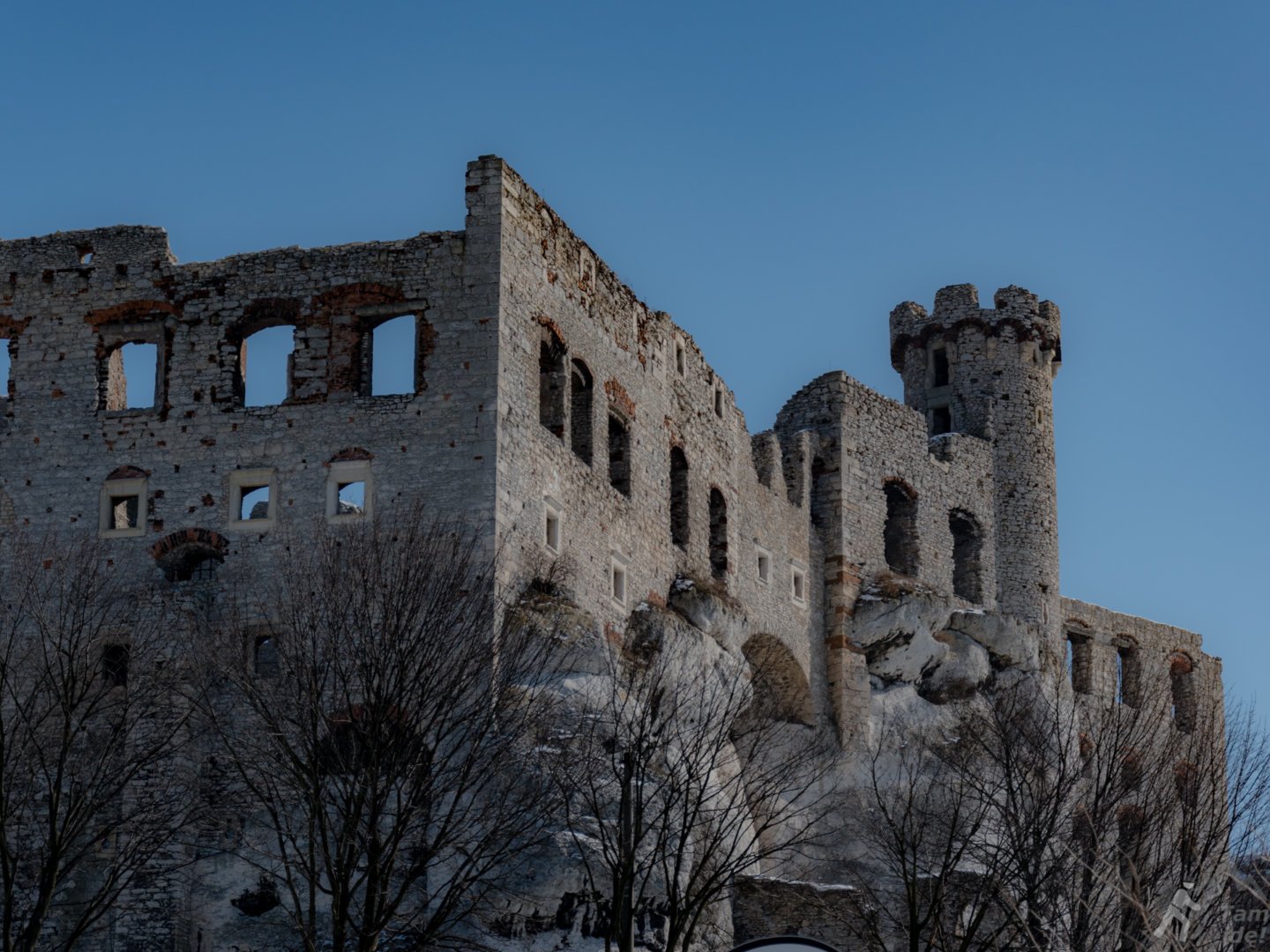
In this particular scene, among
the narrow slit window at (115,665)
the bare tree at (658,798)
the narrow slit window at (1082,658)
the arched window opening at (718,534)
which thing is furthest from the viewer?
the narrow slit window at (1082,658)

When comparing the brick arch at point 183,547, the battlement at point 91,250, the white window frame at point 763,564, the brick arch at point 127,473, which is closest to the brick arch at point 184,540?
the brick arch at point 183,547

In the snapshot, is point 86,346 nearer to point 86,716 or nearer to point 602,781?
point 86,716

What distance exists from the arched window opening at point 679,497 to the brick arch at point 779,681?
11.4ft

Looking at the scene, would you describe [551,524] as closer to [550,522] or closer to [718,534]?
[550,522]

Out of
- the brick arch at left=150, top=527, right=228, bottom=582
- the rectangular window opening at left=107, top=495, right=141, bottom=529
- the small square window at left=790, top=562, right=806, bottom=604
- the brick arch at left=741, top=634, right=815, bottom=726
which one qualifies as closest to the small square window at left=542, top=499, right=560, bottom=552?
the brick arch at left=150, top=527, right=228, bottom=582

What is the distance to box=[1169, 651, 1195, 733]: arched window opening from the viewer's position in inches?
2677

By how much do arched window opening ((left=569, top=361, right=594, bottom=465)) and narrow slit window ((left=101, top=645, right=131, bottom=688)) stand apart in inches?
362

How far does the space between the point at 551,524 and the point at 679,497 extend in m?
7.21

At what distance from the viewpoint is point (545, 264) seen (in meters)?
42.2

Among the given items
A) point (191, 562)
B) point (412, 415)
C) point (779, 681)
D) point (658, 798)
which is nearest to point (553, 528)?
point (412, 415)

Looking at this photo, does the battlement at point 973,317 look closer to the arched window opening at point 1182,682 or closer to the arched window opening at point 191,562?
the arched window opening at point 1182,682

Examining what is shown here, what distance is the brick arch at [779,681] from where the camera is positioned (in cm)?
4912

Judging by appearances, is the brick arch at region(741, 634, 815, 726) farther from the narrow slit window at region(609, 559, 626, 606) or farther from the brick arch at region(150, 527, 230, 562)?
the brick arch at region(150, 527, 230, 562)
